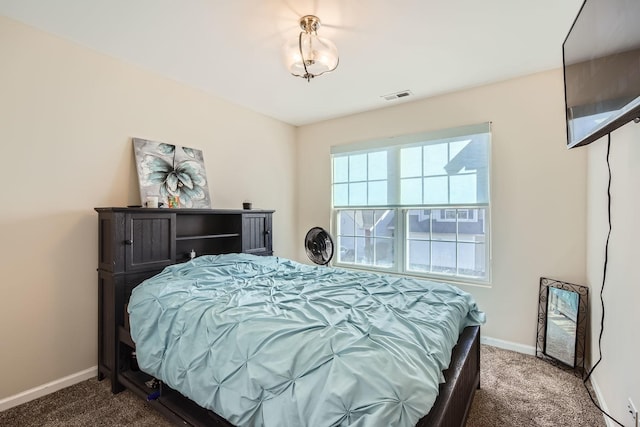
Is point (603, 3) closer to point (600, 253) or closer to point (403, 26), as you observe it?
point (403, 26)

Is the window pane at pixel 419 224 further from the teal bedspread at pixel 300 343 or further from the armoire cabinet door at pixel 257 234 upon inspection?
the armoire cabinet door at pixel 257 234

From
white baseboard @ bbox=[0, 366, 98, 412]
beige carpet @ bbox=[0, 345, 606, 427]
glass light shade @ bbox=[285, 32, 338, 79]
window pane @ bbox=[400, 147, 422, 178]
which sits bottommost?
beige carpet @ bbox=[0, 345, 606, 427]

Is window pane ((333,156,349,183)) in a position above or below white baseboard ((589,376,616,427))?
above

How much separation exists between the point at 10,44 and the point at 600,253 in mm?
4242

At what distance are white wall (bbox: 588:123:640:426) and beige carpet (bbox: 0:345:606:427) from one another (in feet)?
0.64

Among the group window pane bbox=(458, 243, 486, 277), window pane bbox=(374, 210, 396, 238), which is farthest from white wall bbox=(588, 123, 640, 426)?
window pane bbox=(374, 210, 396, 238)

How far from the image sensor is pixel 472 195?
9.89 feet

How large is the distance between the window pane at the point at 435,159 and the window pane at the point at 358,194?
0.79 m

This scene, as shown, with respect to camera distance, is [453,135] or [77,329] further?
[453,135]

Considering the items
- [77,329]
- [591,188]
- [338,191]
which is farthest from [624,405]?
[77,329]

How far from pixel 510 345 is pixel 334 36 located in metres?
3.09

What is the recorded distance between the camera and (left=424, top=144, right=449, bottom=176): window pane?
10.4ft

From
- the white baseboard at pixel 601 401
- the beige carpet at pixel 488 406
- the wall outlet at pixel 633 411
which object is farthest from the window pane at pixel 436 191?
the wall outlet at pixel 633 411

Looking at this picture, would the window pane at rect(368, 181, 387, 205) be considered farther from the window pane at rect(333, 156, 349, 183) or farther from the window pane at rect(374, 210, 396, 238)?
the window pane at rect(333, 156, 349, 183)
